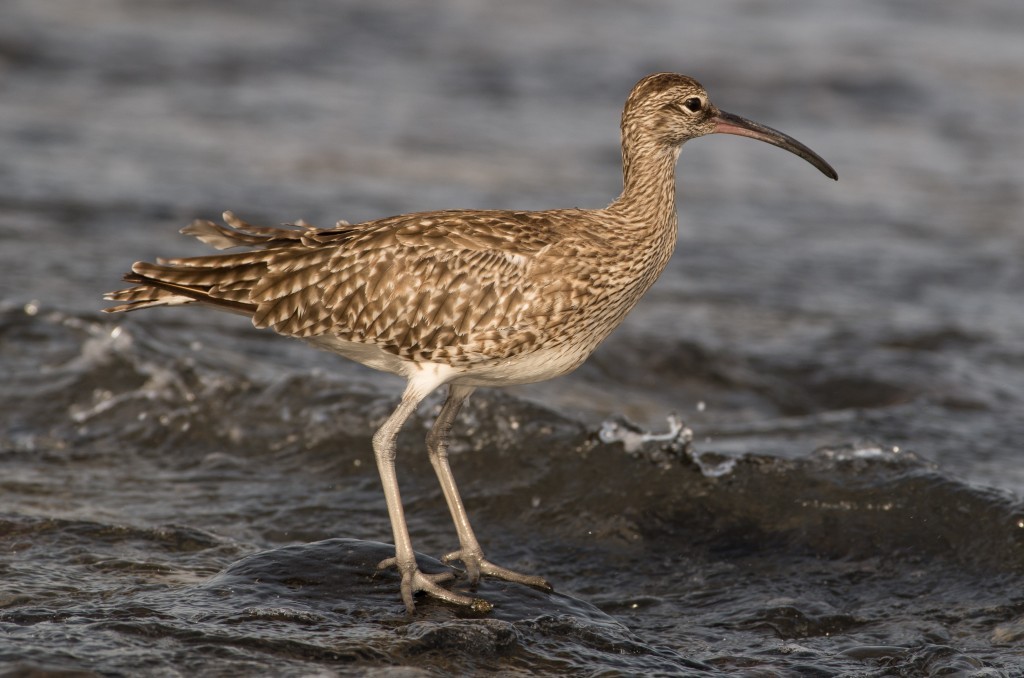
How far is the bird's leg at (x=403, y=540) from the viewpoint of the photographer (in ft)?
23.6

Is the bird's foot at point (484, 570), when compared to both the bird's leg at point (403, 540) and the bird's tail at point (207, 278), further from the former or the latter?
the bird's tail at point (207, 278)

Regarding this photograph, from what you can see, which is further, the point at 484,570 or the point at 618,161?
the point at 618,161

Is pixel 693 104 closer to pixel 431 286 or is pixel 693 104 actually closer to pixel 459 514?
pixel 431 286

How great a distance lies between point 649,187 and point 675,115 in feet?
1.44

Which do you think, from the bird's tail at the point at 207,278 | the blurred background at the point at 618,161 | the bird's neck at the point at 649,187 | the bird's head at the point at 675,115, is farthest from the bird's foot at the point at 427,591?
the blurred background at the point at 618,161

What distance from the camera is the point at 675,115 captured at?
819 cm

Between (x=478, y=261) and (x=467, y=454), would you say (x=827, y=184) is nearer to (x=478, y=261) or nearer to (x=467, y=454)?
(x=467, y=454)

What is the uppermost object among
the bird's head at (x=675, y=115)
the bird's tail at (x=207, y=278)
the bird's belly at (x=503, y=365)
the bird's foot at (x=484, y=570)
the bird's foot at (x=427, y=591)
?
the bird's head at (x=675, y=115)

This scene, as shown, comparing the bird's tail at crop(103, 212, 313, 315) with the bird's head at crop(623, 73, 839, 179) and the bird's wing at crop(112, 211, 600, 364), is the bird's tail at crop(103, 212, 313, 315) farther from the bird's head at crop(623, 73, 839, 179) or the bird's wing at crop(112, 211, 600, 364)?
the bird's head at crop(623, 73, 839, 179)

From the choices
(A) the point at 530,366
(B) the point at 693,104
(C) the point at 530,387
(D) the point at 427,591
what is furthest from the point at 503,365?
(C) the point at 530,387

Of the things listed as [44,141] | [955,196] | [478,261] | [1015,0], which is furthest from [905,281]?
[1015,0]

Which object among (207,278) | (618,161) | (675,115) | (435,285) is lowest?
(618,161)

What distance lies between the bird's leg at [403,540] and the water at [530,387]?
124 millimetres

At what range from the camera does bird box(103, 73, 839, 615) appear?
302 inches
